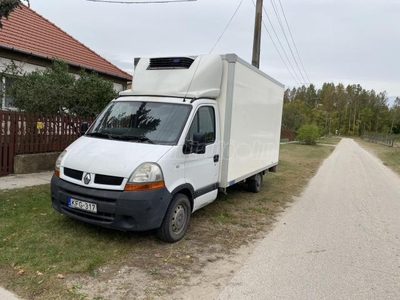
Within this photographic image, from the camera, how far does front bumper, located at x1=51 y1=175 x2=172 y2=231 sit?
3.90 metres

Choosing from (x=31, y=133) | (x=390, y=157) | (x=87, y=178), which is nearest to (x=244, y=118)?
(x=87, y=178)

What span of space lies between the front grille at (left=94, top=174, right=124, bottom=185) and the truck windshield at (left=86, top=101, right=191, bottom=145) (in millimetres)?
730

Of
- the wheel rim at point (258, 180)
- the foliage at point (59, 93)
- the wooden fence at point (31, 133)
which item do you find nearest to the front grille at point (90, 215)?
the wooden fence at point (31, 133)

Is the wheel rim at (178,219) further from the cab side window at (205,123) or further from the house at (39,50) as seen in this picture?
the house at (39,50)

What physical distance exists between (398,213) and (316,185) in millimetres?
3352

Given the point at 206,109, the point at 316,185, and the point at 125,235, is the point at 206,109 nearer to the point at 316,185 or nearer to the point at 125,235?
the point at 125,235

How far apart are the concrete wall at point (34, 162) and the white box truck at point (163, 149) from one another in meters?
4.13

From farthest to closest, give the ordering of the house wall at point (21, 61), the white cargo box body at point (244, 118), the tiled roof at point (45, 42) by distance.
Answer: the tiled roof at point (45, 42)
the house wall at point (21, 61)
the white cargo box body at point (244, 118)

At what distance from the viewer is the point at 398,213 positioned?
714 cm

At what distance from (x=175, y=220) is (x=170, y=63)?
2598mm

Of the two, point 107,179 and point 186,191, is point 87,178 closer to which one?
point 107,179

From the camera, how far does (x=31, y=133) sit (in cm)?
840

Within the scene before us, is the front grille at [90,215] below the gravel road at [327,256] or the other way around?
the other way around

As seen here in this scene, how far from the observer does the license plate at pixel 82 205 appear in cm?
402
